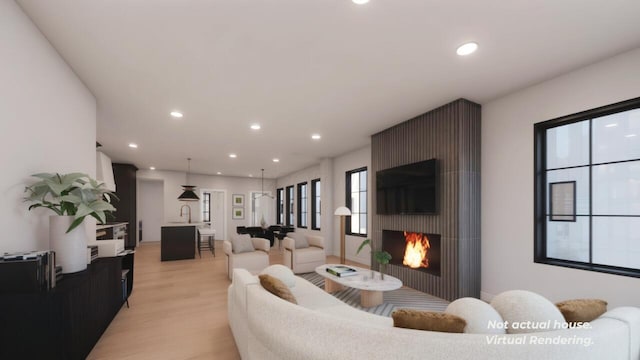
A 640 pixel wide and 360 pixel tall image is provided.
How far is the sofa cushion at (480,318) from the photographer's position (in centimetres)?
136

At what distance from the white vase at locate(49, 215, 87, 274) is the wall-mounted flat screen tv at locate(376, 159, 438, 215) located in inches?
163

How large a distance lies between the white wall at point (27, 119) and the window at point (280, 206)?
898cm

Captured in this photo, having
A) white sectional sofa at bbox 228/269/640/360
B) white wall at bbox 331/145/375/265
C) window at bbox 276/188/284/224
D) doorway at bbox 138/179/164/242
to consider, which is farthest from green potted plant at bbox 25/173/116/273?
window at bbox 276/188/284/224

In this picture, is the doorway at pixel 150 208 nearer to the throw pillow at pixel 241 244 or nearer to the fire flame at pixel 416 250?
the throw pillow at pixel 241 244

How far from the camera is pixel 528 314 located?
4.59ft

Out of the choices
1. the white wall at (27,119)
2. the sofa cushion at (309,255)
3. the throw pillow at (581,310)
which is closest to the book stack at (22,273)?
the white wall at (27,119)

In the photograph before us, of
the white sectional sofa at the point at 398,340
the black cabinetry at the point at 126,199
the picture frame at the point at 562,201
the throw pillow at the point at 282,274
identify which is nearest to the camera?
Answer: the white sectional sofa at the point at 398,340

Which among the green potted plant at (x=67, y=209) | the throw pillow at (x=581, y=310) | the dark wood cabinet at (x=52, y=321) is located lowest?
the dark wood cabinet at (x=52, y=321)

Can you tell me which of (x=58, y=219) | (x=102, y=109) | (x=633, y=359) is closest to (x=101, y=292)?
(x=58, y=219)

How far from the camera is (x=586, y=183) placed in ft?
9.51

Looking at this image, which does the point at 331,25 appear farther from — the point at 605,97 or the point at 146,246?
the point at 146,246

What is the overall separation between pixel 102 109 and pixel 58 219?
2.38 meters

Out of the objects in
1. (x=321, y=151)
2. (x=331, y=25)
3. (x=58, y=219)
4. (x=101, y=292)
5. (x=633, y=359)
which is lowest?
(x=101, y=292)

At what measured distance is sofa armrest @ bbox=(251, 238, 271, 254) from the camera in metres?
5.52
